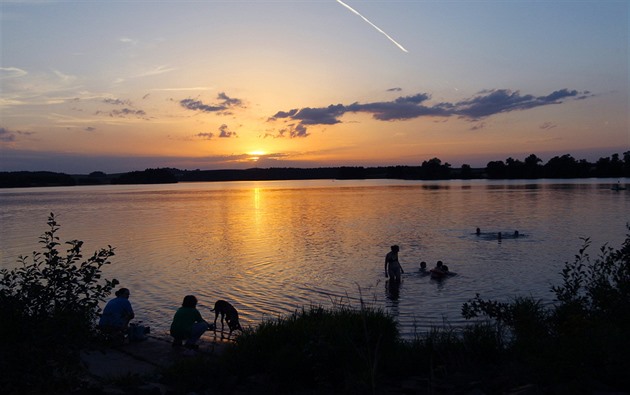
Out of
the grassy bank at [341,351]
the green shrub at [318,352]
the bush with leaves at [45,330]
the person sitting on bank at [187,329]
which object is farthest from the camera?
the person sitting on bank at [187,329]

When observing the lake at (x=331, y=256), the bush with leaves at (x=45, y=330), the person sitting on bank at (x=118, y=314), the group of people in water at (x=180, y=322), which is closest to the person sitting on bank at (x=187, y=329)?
the group of people in water at (x=180, y=322)

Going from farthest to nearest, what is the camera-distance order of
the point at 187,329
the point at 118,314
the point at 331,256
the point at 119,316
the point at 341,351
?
the point at 331,256
the point at 118,314
the point at 119,316
the point at 187,329
the point at 341,351

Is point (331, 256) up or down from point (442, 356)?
down

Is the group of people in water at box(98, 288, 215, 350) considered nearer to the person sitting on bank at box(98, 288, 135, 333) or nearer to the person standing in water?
the person sitting on bank at box(98, 288, 135, 333)

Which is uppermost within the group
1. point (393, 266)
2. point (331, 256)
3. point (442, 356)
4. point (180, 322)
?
point (442, 356)

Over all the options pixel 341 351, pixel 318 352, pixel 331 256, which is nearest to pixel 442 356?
pixel 341 351

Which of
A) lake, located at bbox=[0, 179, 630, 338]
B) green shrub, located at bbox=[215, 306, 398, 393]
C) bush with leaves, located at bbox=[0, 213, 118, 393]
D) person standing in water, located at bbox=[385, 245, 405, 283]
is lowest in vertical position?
lake, located at bbox=[0, 179, 630, 338]

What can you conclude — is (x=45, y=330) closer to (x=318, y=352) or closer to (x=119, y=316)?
(x=318, y=352)

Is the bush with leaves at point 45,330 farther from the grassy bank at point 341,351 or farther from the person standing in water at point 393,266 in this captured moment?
the person standing in water at point 393,266

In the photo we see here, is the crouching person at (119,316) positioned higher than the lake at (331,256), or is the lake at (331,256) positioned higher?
the crouching person at (119,316)

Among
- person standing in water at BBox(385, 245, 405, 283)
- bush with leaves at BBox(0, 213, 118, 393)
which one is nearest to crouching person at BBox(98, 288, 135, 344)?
bush with leaves at BBox(0, 213, 118, 393)

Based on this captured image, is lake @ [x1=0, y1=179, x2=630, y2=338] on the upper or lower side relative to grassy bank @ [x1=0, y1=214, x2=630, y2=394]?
lower

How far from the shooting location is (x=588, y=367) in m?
6.45

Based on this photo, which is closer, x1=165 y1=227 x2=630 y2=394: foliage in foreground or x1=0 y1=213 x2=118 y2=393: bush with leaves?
x1=0 y1=213 x2=118 y2=393: bush with leaves
